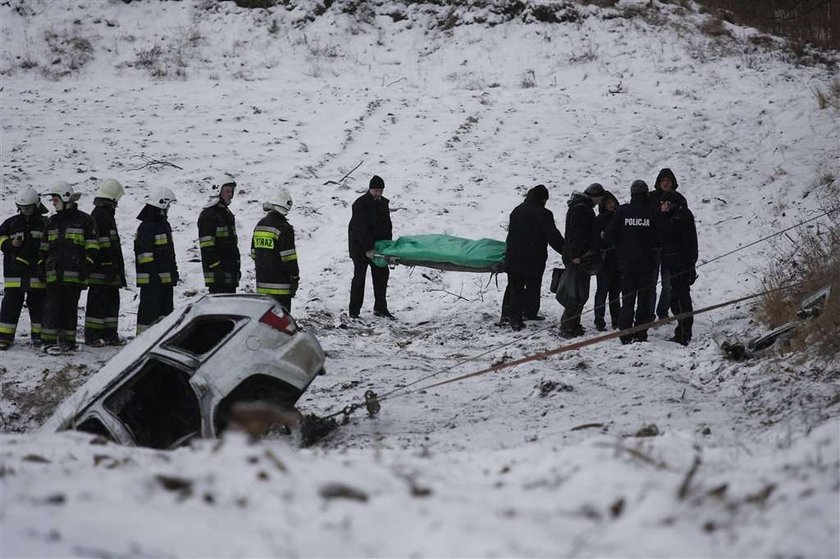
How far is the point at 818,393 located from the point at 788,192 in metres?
9.62

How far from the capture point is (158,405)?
24.3 feet

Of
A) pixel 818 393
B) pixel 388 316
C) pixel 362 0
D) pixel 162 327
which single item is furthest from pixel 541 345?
pixel 362 0

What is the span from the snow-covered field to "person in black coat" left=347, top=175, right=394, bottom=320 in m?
0.34

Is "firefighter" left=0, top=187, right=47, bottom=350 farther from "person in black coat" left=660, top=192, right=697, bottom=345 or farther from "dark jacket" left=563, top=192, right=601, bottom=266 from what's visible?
"person in black coat" left=660, top=192, right=697, bottom=345

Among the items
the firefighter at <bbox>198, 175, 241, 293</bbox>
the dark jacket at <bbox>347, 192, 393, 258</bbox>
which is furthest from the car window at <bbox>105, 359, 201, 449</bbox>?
the dark jacket at <bbox>347, 192, 393, 258</bbox>

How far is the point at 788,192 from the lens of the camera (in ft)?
51.1

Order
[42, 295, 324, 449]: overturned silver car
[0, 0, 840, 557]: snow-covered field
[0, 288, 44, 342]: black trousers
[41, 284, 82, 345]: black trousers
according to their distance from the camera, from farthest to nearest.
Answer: [0, 288, 44, 342]: black trousers < [41, 284, 82, 345]: black trousers < [42, 295, 324, 449]: overturned silver car < [0, 0, 840, 557]: snow-covered field

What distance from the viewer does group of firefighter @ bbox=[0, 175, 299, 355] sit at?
34.7 ft

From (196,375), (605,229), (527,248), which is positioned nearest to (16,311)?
(196,375)

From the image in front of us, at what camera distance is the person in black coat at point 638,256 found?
10.9 metres

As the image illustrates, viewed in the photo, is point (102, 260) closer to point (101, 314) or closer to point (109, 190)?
point (101, 314)

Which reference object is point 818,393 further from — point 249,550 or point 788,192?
point 788,192

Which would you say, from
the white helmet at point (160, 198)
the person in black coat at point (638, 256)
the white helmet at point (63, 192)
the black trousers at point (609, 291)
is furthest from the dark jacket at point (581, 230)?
the white helmet at point (63, 192)

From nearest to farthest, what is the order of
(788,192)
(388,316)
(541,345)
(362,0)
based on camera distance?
(541,345)
(388,316)
(788,192)
(362,0)
